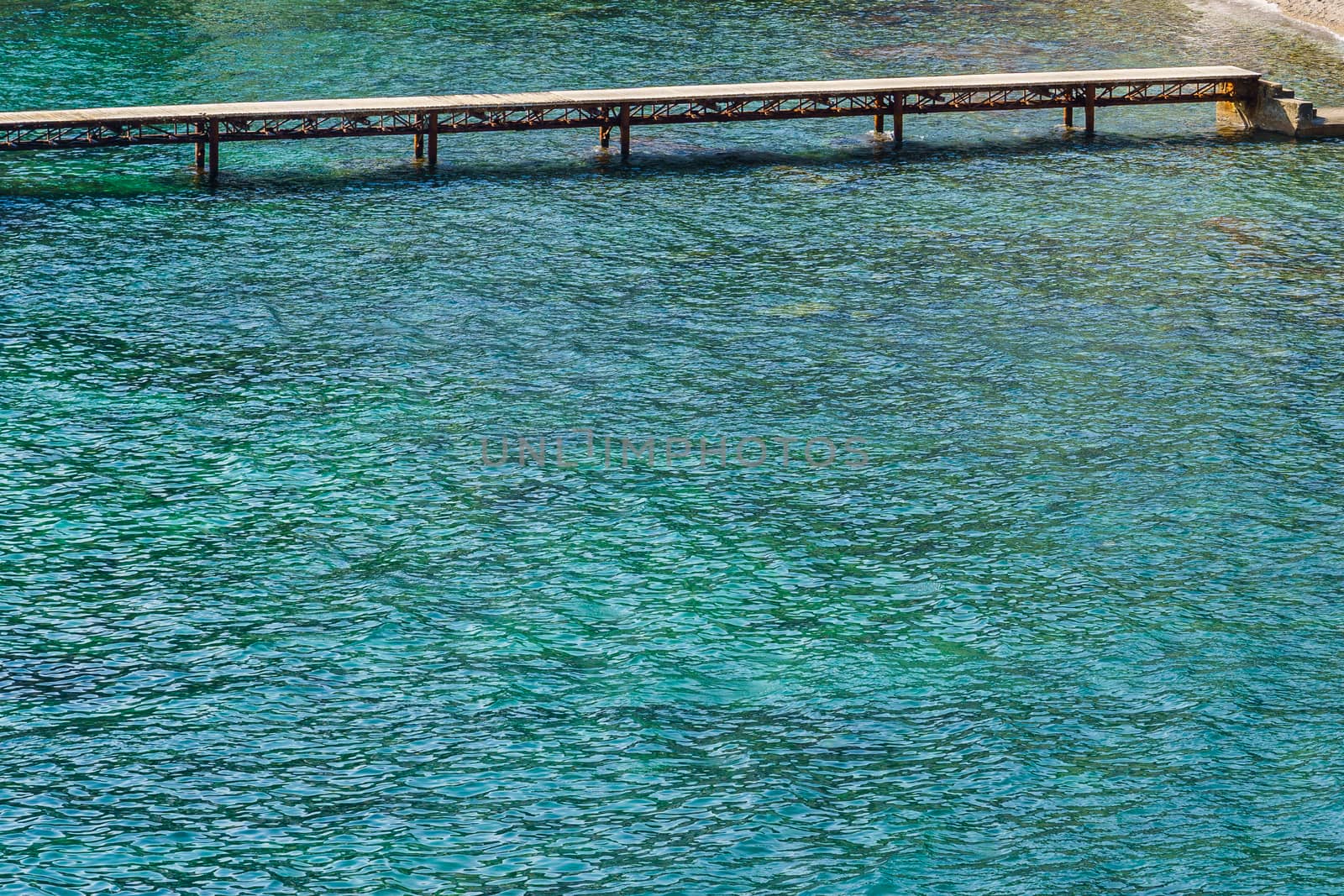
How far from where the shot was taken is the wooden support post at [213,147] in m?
39.4

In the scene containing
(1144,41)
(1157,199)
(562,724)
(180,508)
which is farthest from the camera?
(1144,41)

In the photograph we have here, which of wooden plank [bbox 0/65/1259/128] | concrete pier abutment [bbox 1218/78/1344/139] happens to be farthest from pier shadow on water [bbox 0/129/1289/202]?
wooden plank [bbox 0/65/1259/128]

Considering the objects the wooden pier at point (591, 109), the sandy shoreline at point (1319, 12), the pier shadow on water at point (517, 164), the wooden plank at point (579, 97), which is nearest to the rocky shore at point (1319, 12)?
the sandy shoreline at point (1319, 12)

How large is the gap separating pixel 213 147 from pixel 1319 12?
42576mm

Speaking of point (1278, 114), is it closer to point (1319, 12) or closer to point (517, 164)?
point (1319, 12)

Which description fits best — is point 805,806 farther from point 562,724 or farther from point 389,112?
point 389,112

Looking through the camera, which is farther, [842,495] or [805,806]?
[842,495]

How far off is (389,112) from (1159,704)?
28.7 m

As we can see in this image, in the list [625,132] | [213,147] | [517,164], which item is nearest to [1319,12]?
[625,132]

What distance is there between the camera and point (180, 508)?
23.5 m

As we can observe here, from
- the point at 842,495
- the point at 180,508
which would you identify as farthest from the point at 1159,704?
the point at 180,508

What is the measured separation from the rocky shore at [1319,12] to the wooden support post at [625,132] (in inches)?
1214

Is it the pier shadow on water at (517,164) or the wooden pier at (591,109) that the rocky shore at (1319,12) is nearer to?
the wooden pier at (591,109)

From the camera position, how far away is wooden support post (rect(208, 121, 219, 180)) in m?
39.4
